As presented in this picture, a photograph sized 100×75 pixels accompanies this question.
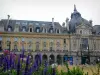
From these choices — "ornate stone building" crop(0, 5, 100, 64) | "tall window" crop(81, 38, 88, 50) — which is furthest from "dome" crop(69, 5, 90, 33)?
"tall window" crop(81, 38, 88, 50)

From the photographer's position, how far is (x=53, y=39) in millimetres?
56688

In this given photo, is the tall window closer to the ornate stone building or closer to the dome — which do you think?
the ornate stone building

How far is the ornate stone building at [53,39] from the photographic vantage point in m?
54.5

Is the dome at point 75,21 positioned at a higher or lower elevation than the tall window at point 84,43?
higher

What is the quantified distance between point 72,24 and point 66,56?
1015 cm

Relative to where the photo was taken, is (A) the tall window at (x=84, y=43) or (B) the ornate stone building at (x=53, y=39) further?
(A) the tall window at (x=84, y=43)

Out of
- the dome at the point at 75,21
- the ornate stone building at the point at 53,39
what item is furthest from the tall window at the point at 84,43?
the dome at the point at 75,21

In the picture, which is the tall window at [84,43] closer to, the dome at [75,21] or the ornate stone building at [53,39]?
the ornate stone building at [53,39]

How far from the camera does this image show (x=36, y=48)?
55.5 m

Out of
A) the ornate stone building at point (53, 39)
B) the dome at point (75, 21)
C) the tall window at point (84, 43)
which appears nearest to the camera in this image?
the ornate stone building at point (53, 39)

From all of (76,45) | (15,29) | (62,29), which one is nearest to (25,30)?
(15,29)

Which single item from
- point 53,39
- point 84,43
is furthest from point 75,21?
point 53,39

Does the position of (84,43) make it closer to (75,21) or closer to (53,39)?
(75,21)

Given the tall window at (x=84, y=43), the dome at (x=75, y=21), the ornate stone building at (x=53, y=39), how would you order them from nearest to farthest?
the ornate stone building at (x=53, y=39) < the tall window at (x=84, y=43) < the dome at (x=75, y=21)
